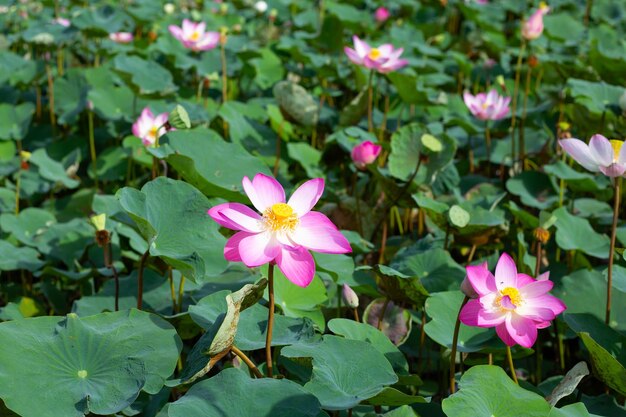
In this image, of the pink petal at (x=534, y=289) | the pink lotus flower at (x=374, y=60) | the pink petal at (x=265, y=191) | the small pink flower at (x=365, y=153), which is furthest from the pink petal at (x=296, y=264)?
the pink lotus flower at (x=374, y=60)

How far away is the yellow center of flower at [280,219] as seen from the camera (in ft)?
3.22

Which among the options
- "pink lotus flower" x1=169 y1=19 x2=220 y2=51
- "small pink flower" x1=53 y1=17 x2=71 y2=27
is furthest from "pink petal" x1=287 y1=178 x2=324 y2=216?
"small pink flower" x1=53 y1=17 x2=71 y2=27

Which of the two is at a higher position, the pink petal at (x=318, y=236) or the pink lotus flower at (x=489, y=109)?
the pink petal at (x=318, y=236)

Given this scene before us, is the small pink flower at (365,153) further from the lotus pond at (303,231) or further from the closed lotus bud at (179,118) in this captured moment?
the closed lotus bud at (179,118)

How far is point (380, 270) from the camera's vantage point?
129 centimetres

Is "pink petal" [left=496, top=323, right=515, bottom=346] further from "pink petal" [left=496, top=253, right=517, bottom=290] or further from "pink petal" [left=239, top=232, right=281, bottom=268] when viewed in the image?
"pink petal" [left=239, top=232, right=281, bottom=268]

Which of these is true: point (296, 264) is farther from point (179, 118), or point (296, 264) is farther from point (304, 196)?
point (179, 118)

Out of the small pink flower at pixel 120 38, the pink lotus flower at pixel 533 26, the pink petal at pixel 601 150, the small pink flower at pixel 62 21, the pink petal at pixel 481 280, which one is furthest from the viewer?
the small pink flower at pixel 120 38

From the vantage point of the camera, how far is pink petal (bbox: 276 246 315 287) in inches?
37.2

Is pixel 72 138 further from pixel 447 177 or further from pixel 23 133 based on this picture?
pixel 447 177

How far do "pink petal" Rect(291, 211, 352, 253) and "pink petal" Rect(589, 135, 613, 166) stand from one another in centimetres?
55

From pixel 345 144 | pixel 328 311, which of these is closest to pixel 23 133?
pixel 345 144

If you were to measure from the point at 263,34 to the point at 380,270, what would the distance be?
96.1 inches

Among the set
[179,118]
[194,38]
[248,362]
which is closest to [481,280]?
[248,362]
